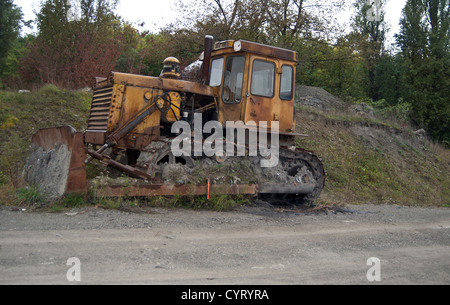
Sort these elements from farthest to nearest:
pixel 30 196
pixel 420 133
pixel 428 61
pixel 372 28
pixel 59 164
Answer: pixel 372 28 < pixel 428 61 < pixel 420 133 < pixel 59 164 < pixel 30 196

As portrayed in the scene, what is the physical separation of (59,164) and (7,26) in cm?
1371

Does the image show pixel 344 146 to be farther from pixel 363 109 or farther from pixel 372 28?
pixel 372 28

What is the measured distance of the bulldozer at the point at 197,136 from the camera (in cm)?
723

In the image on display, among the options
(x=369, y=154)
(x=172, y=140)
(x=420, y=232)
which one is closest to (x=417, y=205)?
(x=369, y=154)

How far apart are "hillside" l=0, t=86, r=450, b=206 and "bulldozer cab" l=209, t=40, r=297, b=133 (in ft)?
11.0

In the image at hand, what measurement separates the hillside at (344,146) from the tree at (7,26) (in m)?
6.99

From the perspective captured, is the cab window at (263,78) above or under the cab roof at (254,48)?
under

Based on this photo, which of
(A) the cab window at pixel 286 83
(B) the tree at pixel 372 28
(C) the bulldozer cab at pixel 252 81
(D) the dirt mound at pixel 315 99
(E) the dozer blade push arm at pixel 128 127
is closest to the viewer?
(E) the dozer blade push arm at pixel 128 127

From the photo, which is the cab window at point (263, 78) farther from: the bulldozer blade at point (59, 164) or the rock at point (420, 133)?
the rock at point (420, 133)

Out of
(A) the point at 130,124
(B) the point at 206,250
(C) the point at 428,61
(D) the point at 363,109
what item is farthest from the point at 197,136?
(C) the point at 428,61

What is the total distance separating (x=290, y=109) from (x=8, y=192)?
19.6ft

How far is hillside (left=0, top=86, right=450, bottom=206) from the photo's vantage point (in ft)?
34.7

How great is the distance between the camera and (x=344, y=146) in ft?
54.4

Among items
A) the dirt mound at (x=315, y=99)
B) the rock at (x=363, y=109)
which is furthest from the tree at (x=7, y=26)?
the rock at (x=363, y=109)
